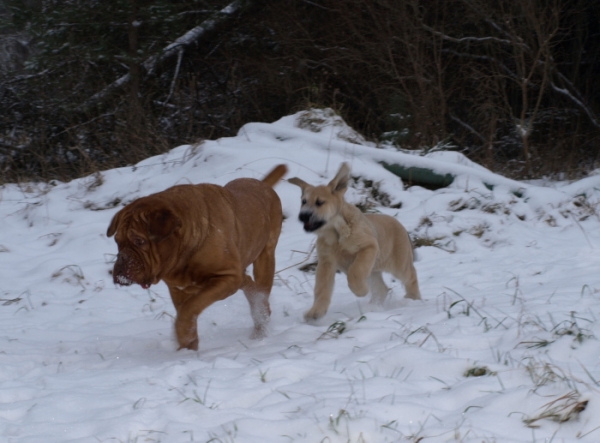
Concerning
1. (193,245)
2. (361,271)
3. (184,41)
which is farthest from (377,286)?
(184,41)

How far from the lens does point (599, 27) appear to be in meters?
15.4

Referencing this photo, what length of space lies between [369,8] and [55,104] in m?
7.10

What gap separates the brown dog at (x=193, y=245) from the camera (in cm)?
454

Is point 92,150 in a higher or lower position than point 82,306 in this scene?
Result: lower

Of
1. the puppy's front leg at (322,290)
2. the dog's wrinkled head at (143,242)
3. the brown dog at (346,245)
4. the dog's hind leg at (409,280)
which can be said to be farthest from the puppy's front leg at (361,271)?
the dog's wrinkled head at (143,242)

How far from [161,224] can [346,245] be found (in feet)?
6.67

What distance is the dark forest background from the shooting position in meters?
13.3

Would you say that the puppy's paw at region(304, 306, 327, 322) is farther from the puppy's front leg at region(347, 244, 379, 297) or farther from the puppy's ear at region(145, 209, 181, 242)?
the puppy's ear at region(145, 209, 181, 242)

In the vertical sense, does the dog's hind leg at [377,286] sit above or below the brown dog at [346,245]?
below

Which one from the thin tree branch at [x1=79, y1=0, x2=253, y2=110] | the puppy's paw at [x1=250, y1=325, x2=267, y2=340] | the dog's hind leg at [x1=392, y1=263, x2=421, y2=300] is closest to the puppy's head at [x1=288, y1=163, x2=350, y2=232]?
the dog's hind leg at [x1=392, y1=263, x2=421, y2=300]

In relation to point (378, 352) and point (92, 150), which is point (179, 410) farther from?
point (92, 150)

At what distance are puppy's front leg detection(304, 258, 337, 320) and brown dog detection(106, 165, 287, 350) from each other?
0.37m

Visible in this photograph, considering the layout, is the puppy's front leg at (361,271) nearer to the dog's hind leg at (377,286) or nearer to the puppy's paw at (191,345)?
the dog's hind leg at (377,286)

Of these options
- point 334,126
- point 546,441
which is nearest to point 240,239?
point 546,441
